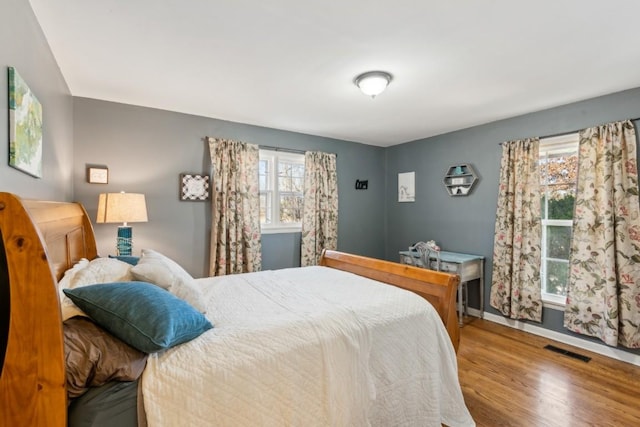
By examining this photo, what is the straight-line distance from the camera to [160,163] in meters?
3.24

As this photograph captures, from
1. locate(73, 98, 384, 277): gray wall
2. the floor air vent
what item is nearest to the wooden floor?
the floor air vent

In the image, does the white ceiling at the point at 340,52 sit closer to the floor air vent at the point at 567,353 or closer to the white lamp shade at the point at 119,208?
the white lamp shade at the point at 119,208

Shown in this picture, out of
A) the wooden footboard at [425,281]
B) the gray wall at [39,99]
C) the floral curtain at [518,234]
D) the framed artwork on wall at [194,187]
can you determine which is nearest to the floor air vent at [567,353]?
the floral curtain at [518,234]

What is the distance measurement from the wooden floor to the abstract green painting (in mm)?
2876

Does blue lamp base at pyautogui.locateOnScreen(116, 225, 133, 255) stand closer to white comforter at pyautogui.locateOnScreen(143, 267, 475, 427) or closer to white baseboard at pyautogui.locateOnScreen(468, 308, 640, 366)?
white comforter at pyautogui.locateOnScreen(143, 267, 475, 427)

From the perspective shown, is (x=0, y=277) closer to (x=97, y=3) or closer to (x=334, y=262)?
(x=97, y=3)

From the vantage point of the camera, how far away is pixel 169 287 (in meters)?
1.57

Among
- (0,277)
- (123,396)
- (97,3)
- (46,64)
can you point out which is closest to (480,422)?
(123,396)

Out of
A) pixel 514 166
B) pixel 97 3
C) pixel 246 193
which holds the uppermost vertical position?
pixel 97 3

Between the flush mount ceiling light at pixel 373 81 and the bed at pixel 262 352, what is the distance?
1440 millimetres

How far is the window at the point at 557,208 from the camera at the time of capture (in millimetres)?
3113

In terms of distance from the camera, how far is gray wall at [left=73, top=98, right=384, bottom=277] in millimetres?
2932

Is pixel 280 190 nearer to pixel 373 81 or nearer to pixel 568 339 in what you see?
pixel 373 81

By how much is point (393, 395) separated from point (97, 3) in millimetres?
2569
